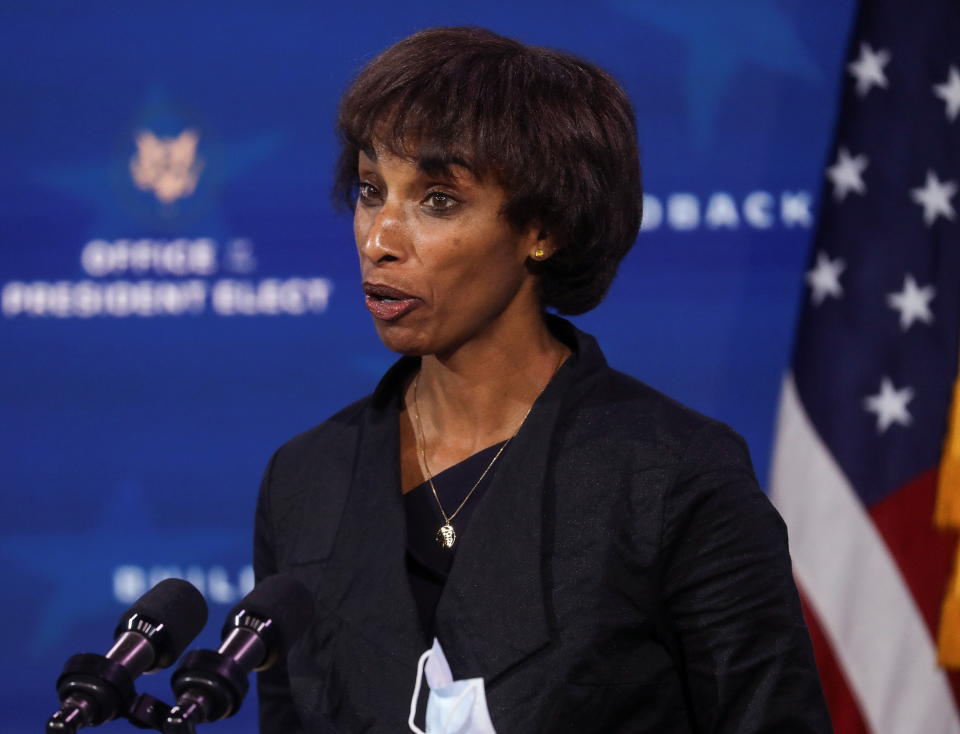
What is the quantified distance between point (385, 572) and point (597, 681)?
0.95 ft

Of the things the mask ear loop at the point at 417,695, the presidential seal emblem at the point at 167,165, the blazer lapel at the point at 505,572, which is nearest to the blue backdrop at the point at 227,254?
the presidential seal emblem at the point at 167,165

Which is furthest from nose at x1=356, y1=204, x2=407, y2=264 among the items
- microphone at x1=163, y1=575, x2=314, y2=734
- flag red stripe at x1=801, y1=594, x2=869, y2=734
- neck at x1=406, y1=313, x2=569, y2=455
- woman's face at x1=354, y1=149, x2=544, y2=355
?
flag red stripe at x1=801, y1=594, x2=869, y2=734

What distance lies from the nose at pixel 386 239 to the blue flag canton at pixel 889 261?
1.48 meters

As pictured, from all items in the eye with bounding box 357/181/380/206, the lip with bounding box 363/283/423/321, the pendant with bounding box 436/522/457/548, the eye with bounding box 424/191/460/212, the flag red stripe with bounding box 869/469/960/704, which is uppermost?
the eye with bounding box 357/181/380/206

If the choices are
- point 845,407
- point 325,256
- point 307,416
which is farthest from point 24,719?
point 845,407

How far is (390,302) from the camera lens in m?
1.48

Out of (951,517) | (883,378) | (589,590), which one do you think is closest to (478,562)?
(589,590)

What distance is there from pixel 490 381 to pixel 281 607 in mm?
533

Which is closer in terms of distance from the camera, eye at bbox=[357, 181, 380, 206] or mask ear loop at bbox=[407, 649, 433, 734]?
mask ear loop at bbox=[407, 649, 433, 734]

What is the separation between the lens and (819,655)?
267 cm

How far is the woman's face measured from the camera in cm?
146

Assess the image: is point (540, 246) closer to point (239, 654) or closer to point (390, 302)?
point (390, 302)

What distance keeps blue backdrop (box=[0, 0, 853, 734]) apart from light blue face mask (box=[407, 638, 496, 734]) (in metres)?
1.57

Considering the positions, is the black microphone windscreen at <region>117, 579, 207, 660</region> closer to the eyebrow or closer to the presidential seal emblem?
the eyebrow
